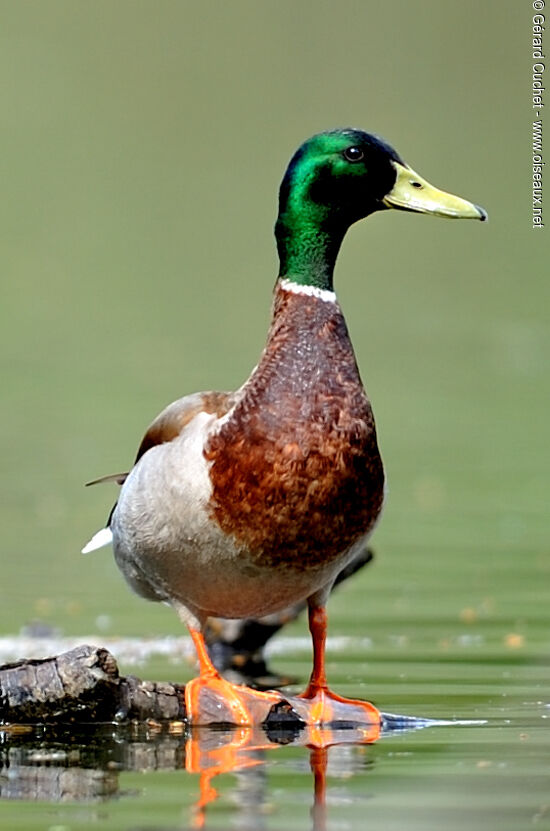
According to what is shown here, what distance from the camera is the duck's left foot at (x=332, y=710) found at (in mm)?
5750

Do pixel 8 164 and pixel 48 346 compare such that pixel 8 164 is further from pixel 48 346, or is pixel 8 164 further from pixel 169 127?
pixel 48 346

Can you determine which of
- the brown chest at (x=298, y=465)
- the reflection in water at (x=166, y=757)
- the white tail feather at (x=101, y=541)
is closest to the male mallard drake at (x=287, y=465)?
the brown chest at (x=298, y=465)

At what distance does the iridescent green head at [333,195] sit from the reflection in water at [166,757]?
54.7 inches

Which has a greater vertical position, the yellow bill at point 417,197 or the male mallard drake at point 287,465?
the yellow bill at point 417,197

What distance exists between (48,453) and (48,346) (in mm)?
6833

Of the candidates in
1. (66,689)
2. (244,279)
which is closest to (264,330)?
(244,279)

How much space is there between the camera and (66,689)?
545 cm

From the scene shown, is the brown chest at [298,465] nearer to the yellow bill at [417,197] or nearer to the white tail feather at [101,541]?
the yellow bill at [417,197]

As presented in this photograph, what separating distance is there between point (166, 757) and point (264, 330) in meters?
15.4

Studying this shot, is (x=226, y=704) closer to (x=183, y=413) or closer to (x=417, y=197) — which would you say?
(x=183, y=413)

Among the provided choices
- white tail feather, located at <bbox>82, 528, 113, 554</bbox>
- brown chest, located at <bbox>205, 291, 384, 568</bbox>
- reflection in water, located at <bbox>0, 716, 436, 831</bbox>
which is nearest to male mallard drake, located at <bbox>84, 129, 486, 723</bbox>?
brown chest, located at <bbox>205, 291, 384, 568</bbox>

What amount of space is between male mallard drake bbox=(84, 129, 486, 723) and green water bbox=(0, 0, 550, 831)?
59 centimetres

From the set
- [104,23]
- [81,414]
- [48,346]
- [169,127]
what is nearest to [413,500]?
[81,414]

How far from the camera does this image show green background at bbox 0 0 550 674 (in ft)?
31.4
